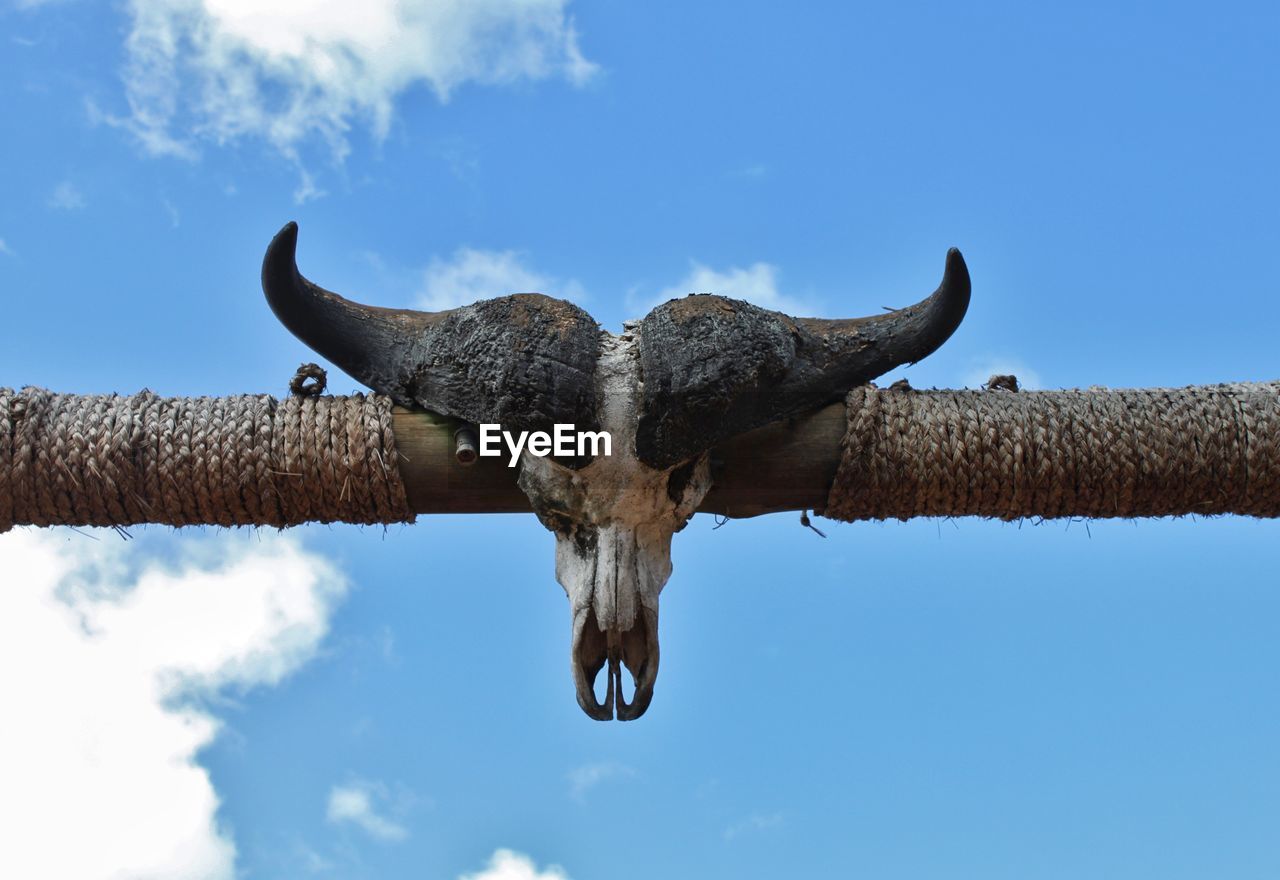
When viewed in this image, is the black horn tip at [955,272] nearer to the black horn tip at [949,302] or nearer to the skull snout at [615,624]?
the black horn tip at [949,302]

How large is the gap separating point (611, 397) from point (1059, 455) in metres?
0.78

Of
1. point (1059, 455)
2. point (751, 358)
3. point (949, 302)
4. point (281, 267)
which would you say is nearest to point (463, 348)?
point (281, 267)

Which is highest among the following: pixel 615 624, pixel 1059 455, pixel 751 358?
pixel 751 358

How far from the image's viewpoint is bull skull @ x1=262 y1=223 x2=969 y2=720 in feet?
8.09

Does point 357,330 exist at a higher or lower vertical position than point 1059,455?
higher

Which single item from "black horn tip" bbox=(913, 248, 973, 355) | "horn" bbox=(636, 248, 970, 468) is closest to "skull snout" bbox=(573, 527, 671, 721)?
"horn" bbox=(636, 248, 970, 468)

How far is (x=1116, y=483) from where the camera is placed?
274cm

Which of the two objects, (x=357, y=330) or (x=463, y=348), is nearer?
(x=463, y=348)

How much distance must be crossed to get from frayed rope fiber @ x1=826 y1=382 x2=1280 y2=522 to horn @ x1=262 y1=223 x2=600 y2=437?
1.64ft

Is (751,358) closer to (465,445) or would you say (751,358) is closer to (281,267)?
(465,445)

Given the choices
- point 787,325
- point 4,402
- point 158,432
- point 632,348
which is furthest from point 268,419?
point 787,325

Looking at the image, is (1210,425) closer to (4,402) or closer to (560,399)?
(560,399)

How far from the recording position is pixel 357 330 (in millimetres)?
2676

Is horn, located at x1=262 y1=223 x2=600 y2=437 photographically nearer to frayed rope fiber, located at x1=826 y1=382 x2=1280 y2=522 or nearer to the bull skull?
the bull skull
